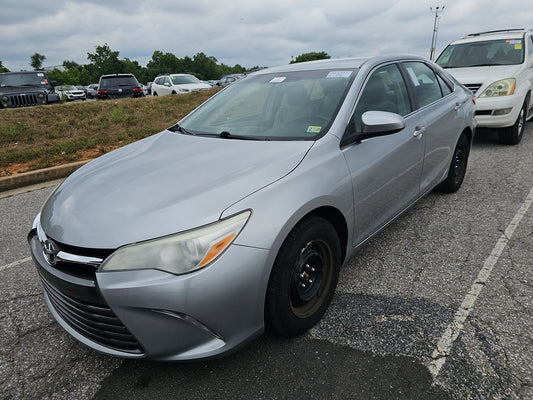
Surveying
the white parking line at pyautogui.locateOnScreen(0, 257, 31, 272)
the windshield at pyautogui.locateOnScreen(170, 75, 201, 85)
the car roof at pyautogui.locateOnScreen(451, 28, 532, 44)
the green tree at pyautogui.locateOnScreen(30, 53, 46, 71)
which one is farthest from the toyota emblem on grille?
the green tree at pyautogui.locateOnScreen(30, 53, 46, 71)

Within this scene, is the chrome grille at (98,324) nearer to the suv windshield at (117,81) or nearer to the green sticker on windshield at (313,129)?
the green sticker on windshield at (313,129)

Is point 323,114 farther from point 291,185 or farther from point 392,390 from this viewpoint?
point 392,390

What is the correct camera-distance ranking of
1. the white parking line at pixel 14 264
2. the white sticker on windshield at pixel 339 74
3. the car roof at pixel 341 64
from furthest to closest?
1. the white parking line at pixel 14 264
2. the car roof at pixel 341 64
3. the white sticker on windshield at pixel 339 74

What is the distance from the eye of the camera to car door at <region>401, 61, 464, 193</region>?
11.0ft

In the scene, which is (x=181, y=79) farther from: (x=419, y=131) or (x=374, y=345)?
(x=374, y=345)

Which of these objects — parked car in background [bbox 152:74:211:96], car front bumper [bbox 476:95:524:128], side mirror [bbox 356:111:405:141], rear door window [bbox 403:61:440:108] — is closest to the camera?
side mirror [bbox 356:111:405:141]

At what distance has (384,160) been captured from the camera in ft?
8.80

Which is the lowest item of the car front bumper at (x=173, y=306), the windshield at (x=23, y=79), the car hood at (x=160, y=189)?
the car front bumper at (x=173, y=306)

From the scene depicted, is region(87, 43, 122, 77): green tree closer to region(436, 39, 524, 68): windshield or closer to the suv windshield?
the suv windshield

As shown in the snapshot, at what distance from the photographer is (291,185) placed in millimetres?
1990

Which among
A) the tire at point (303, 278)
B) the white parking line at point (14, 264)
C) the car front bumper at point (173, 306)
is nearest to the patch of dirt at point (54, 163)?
the white parking line at point (14, 264)

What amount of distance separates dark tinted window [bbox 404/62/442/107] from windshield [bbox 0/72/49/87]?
12.8 metres

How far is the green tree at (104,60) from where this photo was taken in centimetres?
8212

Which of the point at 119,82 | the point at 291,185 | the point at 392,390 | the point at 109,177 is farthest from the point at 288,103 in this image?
the point at 119,82
